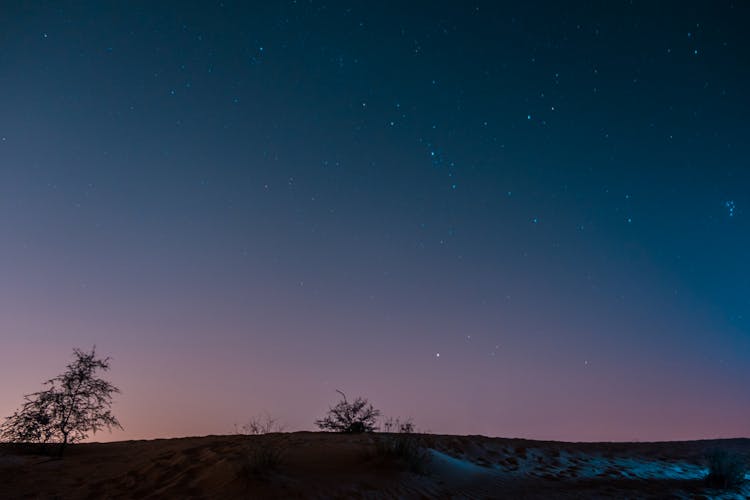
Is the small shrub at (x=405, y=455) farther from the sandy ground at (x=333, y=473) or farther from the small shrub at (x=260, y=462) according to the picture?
the small shrub at (x=260, y=462)

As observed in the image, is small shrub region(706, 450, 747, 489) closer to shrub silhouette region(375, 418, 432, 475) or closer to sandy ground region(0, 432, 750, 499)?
sandy ground region(0, 432, 750, 499)

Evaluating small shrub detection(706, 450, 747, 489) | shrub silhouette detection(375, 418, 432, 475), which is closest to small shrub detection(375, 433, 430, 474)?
shrub silhouette detection(375, 418, 432, 475)

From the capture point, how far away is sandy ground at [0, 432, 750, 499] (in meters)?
7.98

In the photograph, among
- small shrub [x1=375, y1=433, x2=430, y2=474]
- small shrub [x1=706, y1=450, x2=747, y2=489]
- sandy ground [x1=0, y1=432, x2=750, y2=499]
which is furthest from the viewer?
small shrub [x1=706, y1=450, x2=747, y2=489]

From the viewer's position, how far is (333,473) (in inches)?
337

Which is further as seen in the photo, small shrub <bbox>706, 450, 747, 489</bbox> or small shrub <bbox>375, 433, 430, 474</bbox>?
small shrub <bbox>706, 450, 747, 489</bbox>

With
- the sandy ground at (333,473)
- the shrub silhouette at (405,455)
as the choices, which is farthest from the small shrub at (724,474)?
the shrub silhouette at (405,455)

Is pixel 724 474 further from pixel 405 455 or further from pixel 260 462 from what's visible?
pixel 260 462

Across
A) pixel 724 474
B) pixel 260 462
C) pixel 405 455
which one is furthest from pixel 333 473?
pixel 724 474

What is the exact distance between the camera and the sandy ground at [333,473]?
Answer: 7.98 metres

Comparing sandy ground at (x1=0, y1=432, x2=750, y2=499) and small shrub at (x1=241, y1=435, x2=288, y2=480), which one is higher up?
small shrub at (x1=241, y1=435, x2=288, y2=480)

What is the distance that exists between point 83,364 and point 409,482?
1198 cm

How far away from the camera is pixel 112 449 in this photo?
12969 millimetres

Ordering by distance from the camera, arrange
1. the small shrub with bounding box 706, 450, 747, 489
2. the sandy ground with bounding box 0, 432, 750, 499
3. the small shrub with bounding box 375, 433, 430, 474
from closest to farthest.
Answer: the sandy ground with bounding box 0, 432, 750, 499
the small shrub with bounding box 375, 433, 430, 474
the small shrub with bounding box 706, 450, 747, 489
